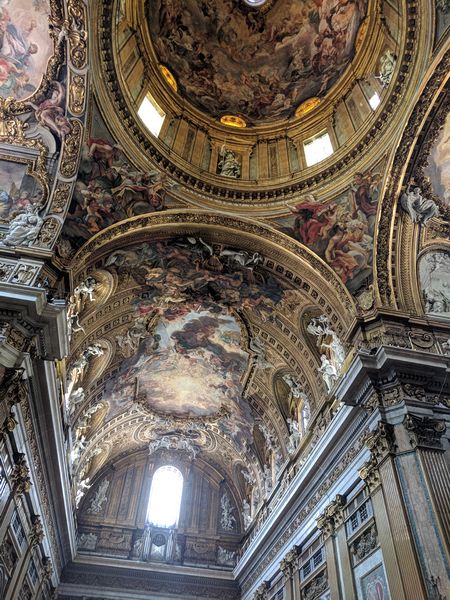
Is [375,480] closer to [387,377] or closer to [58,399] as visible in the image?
[387,377]

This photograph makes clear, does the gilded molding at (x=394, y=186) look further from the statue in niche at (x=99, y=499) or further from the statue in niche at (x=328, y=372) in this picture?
the statue in niche at (x=99, y=499)

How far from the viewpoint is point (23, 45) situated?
37.8ft

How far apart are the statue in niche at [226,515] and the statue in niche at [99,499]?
572 centimetres

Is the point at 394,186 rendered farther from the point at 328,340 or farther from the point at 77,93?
the point at 77,93

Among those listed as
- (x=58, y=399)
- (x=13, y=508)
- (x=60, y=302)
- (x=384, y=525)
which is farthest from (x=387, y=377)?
(x=13, y=508)

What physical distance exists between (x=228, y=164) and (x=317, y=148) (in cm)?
283

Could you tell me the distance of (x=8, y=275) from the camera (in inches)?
392

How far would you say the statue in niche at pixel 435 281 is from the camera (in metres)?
11.4

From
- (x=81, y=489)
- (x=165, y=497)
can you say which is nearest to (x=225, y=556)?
(x=165, y=497)

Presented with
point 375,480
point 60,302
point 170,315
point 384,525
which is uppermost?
point 170,315

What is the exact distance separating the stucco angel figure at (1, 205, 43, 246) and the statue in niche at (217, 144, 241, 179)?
6084mm

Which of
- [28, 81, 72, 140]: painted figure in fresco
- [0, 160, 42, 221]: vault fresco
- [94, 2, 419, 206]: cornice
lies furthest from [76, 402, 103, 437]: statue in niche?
[28, 81, 72, 140]: painted figure in fresco

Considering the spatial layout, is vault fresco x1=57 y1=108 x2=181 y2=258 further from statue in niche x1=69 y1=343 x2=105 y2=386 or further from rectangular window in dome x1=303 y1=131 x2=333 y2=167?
rectangular window in dome x1=303 y1=131 x2=333 y2=167

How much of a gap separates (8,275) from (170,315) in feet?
22.1
